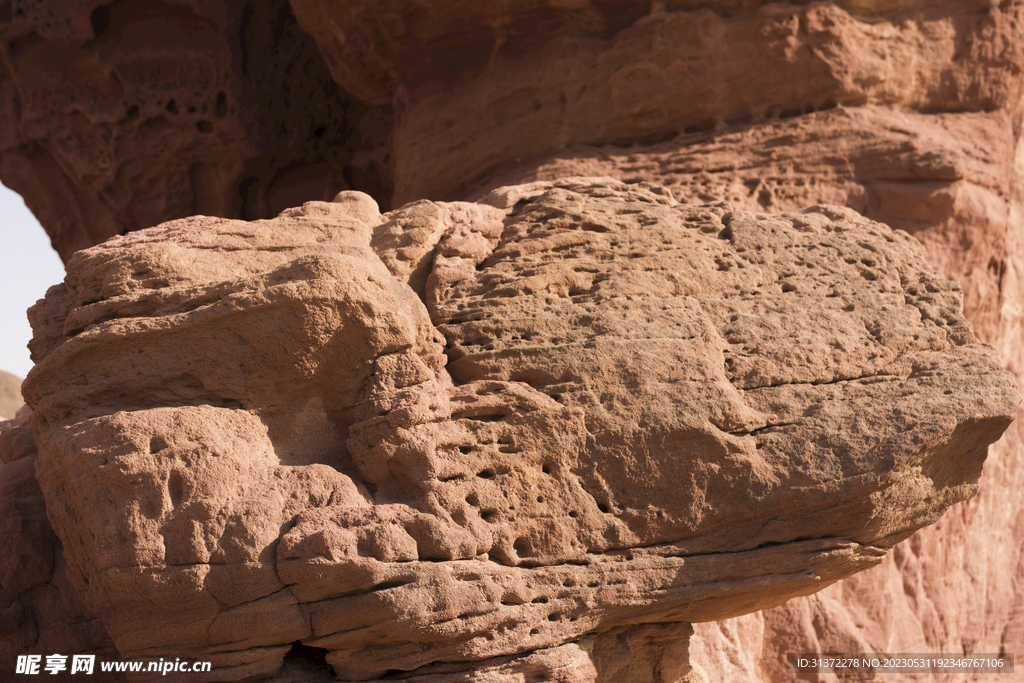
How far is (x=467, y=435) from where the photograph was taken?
336 centimetres

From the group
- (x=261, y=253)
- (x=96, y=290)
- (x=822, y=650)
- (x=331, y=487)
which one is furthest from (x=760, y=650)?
(x=96, y=290)

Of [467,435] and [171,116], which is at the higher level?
[171,116]

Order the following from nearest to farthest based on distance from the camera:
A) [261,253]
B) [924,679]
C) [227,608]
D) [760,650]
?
[227,608] → [261,253] → [760,650] → [924,679]

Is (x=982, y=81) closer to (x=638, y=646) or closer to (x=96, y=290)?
(x=638, y=646)

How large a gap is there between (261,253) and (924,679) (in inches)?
196

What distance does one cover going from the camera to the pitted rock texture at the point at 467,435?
3.01m

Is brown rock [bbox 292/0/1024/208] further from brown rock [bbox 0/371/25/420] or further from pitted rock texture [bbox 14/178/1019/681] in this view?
brown rock [bbox 0/371/25/420]

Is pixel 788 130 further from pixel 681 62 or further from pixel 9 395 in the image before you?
pixel 9 395

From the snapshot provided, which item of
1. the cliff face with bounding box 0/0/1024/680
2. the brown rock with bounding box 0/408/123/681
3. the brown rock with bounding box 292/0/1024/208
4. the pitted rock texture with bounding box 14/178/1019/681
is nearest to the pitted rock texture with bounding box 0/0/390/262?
the cliff face with bounding box 0/0/1024/680

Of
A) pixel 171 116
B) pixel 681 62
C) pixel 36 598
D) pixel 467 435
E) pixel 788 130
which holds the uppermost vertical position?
pixel 171 116

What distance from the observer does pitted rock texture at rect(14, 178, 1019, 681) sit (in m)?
3.01

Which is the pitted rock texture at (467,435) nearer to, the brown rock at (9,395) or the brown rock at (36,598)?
the brown rock at (36,598)

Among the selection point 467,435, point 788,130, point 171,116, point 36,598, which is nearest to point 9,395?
point 171,116

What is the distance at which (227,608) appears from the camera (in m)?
2.97
